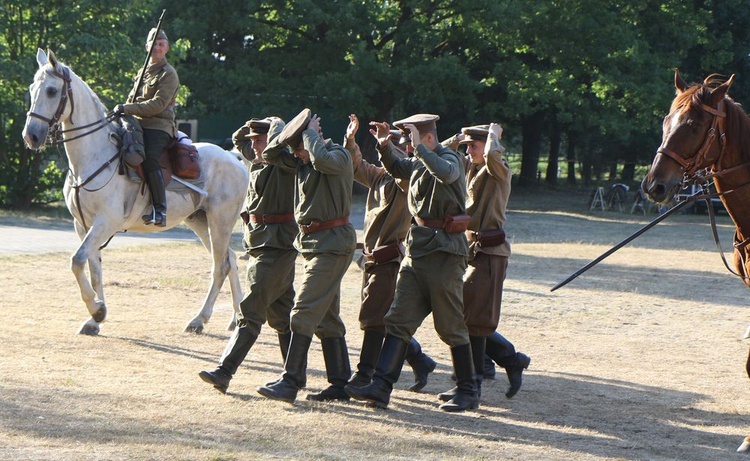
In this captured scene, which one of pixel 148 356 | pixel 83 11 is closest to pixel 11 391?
pixel 148 356

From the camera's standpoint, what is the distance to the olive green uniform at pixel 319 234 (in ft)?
25.8

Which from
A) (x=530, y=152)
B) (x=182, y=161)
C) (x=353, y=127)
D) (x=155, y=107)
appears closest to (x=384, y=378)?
(x=353, y=127)

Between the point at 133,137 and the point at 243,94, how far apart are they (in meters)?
23.1

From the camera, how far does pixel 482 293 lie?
28.2ft

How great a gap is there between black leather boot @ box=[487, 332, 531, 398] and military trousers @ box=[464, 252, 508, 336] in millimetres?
355

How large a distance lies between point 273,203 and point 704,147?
3188 millimetres

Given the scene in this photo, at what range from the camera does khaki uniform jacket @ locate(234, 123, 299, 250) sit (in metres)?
8.13

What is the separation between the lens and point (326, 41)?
3488cm

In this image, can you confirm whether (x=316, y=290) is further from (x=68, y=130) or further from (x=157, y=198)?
(x=68, y=130)

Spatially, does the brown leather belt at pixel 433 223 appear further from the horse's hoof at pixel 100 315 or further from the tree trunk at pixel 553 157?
the tree trunk at pixel 553 157

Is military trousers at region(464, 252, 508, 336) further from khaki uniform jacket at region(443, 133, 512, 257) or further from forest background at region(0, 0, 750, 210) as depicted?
forest background at region(0, 0, 750, 210)

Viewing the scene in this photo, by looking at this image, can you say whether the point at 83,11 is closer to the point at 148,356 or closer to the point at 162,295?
the point at 162,295

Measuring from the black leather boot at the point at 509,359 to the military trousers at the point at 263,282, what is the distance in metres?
1.88

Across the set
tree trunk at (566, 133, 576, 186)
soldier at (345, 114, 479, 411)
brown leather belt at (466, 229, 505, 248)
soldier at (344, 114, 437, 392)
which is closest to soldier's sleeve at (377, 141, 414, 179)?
A: soldier at (345, 114, 479, 411)
